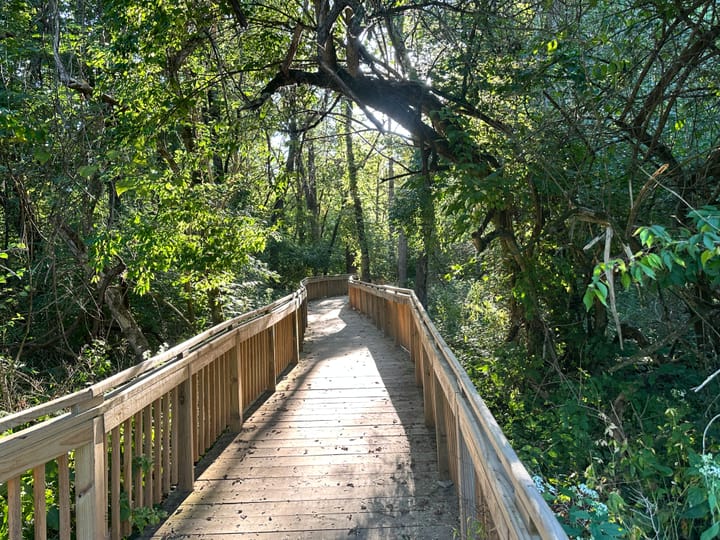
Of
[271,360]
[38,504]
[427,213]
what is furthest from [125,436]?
[427,213]

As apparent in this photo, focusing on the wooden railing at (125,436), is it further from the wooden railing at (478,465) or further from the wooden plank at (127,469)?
the wooden railing at (478,465)

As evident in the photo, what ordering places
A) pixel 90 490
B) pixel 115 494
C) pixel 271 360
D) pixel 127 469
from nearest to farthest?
pixel 90 490
pixel 115 494
pixel 127 469
pixel 271 360

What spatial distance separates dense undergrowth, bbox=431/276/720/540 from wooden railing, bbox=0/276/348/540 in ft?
7.10

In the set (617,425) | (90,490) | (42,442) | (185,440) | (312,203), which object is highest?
(312,203)

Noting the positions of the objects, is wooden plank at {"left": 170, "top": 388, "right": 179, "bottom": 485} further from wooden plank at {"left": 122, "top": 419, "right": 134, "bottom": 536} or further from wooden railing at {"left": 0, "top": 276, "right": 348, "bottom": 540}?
wooden plank at {"left": 122, "top": 419, "right": 134, "bottom": 536}

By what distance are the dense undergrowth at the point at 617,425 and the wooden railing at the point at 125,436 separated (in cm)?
216

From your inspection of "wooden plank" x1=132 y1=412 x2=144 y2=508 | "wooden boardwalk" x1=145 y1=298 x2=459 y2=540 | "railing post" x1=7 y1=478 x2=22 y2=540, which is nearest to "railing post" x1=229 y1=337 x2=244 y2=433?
"wooden boardwalk" x1=145 y1=298 x2=459 y2=540

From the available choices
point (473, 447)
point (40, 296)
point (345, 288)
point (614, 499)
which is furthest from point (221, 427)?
point (345, 288)

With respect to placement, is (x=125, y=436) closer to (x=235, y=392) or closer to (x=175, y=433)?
(x=175, y=433)

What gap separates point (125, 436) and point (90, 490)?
0.53 metres

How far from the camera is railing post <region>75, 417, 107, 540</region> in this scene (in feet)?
7.75

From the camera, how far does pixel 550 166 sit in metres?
4.65

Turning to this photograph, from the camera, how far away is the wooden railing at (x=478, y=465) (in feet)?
4.47

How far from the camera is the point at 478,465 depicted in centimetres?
205
